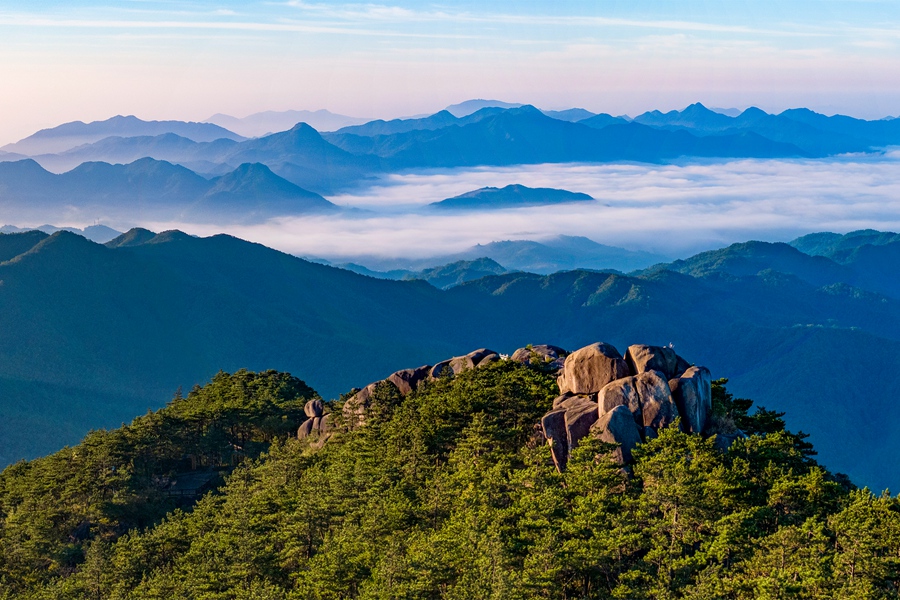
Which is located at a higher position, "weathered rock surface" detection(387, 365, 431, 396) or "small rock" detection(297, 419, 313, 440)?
"weathered rock surface" detection(387, 365, 431, 396)

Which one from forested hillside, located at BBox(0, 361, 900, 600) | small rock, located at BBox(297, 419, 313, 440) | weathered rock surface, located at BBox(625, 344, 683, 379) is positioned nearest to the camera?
forested hillside, located at BBox(0, 361, 900, 600)

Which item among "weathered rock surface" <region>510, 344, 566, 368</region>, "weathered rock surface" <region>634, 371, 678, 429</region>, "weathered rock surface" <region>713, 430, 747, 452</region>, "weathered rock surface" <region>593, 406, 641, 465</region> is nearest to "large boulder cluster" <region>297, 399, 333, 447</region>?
"weathered rock surface" <region>510, 344, 566, 368</region>

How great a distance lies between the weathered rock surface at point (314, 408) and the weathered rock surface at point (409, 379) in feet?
36.7

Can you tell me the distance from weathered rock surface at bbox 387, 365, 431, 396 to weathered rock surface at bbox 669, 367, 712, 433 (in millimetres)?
31787

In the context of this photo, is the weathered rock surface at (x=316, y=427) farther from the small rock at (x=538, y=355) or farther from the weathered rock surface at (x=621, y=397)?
the weathered rock surface at (x=621, y=397)

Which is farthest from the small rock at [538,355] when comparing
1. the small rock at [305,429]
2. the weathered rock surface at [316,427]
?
the small rock at [305,429]

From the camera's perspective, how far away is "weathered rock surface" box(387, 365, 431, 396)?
311 feet

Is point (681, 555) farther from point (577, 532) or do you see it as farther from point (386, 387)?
point (386, 387)

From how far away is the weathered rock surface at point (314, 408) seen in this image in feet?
342

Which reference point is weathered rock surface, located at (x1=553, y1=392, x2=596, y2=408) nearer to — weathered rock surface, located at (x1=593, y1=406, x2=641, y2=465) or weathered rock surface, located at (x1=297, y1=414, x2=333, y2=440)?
weathered rock surface, located at (x1=593, y1=406, x2=641, y2=465)

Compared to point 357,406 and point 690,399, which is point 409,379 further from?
point 690,399

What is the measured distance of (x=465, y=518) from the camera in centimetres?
6128

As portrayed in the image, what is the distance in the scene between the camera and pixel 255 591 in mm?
59125

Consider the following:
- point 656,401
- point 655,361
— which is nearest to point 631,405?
point 656,401
